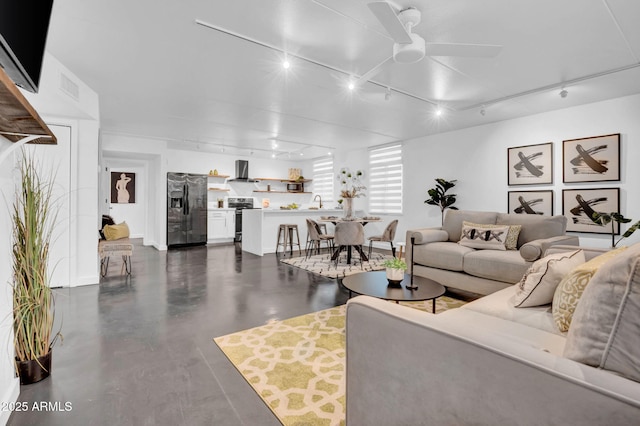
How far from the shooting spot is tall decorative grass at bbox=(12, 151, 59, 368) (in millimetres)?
1810

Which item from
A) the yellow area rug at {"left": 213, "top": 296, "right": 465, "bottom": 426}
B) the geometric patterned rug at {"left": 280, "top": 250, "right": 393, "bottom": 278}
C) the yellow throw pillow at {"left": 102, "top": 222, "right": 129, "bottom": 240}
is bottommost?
the yellow area rug at {"left": 213, "top": 296, "right": 465, "bottom": 426}

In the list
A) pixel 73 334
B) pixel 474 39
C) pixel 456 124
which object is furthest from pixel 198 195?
pixel 474 39

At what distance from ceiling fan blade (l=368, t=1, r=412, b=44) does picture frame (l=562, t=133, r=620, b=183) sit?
12.7 feet

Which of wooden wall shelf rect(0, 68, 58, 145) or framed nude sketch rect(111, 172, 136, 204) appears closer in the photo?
wooden wall shelf rect(0, 68, 58, 145)

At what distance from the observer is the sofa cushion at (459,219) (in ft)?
13.8

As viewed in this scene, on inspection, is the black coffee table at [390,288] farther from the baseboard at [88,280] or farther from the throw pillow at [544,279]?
the baseboard at [88,280]

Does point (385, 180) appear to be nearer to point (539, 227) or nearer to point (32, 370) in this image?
point (539, 227)

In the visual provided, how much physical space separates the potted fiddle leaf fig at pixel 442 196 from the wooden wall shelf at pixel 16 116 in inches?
232

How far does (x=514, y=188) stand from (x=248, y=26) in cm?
492

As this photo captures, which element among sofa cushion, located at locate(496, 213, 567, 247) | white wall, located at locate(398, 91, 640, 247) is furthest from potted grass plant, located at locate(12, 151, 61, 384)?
white wall, located at locate(398, 91, 640, 247)

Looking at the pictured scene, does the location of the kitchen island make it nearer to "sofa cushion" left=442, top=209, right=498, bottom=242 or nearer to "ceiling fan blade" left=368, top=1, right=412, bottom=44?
"sofa cushion" left=442, top=209, right=498, bottom=242

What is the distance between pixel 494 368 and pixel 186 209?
26.1 ft

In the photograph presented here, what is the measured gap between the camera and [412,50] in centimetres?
243

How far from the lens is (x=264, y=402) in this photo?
1.79 metres
